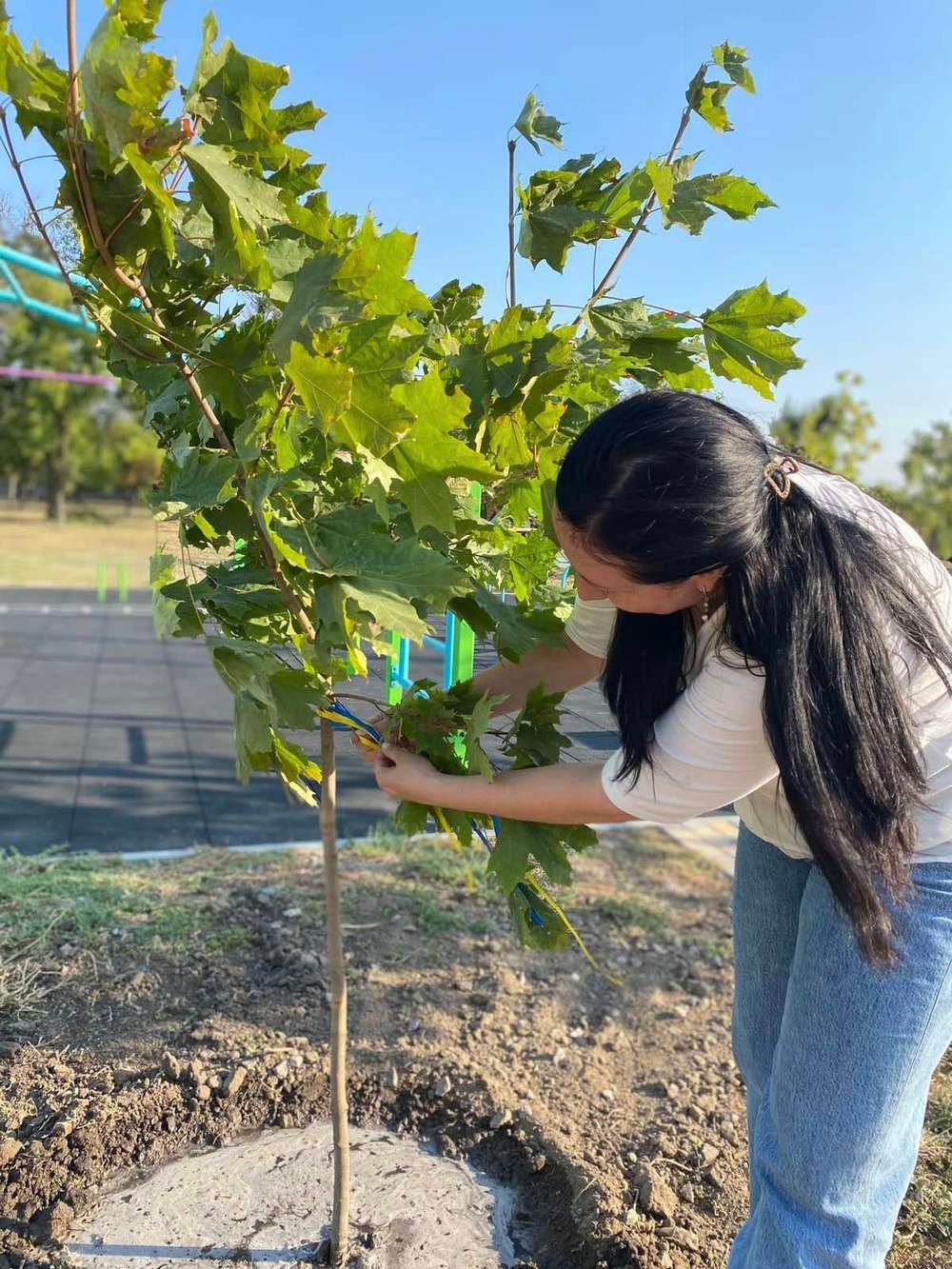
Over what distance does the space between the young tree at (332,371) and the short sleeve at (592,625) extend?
0.04 meters

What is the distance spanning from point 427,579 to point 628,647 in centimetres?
38

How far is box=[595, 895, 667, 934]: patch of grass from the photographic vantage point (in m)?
3.58

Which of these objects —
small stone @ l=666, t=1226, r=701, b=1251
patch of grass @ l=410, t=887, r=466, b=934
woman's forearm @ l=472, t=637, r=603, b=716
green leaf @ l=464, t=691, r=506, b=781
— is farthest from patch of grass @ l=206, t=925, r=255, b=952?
green leaf @ l=464, t=691, r=506, b=781

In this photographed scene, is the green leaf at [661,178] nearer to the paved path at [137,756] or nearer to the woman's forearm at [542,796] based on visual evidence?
the woman's forearm at [542,796]

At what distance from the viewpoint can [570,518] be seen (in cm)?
128

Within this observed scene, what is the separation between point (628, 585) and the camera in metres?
1.30

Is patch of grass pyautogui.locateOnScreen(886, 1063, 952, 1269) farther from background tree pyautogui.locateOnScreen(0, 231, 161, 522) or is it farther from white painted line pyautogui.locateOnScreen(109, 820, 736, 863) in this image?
background tree pyautogui.locateOnScreen(0, 231, 161, 522)

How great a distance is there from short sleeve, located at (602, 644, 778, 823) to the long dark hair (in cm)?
4

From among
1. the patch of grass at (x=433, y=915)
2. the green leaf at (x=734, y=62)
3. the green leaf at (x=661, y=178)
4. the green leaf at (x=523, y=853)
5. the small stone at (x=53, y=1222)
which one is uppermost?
the green leaf at (x=734, y=62)

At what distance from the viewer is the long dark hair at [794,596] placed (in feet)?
3.94

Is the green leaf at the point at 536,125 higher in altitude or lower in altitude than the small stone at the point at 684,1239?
higher

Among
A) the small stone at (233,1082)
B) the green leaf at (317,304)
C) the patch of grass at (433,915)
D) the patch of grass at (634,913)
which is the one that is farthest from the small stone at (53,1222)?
the patch of grass at (634,913)

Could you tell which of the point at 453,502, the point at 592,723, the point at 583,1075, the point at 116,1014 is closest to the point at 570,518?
the point at 453,502

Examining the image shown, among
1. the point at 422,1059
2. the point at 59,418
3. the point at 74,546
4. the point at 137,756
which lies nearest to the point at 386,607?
the point at 422,1059
